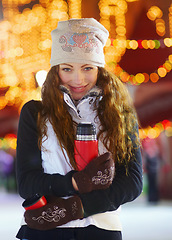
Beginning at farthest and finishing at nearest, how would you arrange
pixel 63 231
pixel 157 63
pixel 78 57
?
pixel 157 63 → pixel 78 57 → pixel 63 231

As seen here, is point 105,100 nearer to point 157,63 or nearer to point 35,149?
point 35,149

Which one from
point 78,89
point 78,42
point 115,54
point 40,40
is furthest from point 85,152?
point 115,54

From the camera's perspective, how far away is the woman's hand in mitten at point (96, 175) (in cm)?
126

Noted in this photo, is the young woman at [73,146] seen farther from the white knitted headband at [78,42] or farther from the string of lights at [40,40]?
the string of lights at [40,40]

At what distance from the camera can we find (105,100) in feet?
4.99

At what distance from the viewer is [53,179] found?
51.3 inches

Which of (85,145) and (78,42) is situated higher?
(78,42)

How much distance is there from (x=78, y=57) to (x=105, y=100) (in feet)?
0.56

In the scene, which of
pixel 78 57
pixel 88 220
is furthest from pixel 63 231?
pixel 78 57

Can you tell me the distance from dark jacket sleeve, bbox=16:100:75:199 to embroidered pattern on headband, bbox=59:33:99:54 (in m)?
0.22

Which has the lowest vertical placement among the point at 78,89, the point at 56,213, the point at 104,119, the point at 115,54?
the point at 56,213

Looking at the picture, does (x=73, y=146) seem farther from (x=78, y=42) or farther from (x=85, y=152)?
(x=78, y=42)


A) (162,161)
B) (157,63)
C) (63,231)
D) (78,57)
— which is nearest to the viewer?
(63,231)

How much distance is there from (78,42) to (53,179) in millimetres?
480
